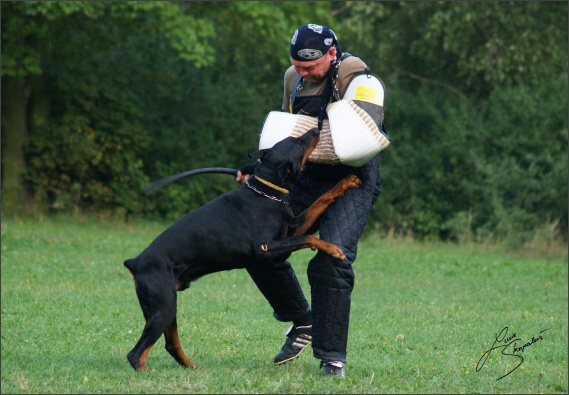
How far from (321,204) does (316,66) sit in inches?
31.0

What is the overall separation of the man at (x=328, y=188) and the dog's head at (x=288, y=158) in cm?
12

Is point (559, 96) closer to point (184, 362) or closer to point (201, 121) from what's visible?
point (201, 121)

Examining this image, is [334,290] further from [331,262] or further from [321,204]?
[321,204]

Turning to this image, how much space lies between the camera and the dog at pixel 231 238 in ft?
15.1

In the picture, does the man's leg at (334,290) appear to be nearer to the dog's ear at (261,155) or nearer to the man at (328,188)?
the man at (328,188)

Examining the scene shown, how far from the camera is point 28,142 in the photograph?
52.4 ft

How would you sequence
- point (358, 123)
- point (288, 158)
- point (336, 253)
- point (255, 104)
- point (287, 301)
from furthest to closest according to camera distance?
1. point (255, 104)
2. point (287, 301)
3. point (288, 158)
4. point (336, 253)
5. point (358, 123)

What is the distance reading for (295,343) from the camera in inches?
203

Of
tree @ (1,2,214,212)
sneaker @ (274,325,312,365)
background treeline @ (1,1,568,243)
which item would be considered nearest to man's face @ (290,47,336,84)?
sneaker @ (274,325,312,365)

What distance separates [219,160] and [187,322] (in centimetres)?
1195

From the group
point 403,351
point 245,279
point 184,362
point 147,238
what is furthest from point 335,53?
point 147,238

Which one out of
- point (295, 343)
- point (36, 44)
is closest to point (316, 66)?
point (295, 343)

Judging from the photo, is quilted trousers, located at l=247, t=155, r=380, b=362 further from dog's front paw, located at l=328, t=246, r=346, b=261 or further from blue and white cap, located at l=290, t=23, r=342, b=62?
blue and white cap, located at l=290, t=23, r=342, b=62

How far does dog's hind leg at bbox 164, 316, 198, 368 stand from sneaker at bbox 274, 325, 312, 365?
1.82 ft
